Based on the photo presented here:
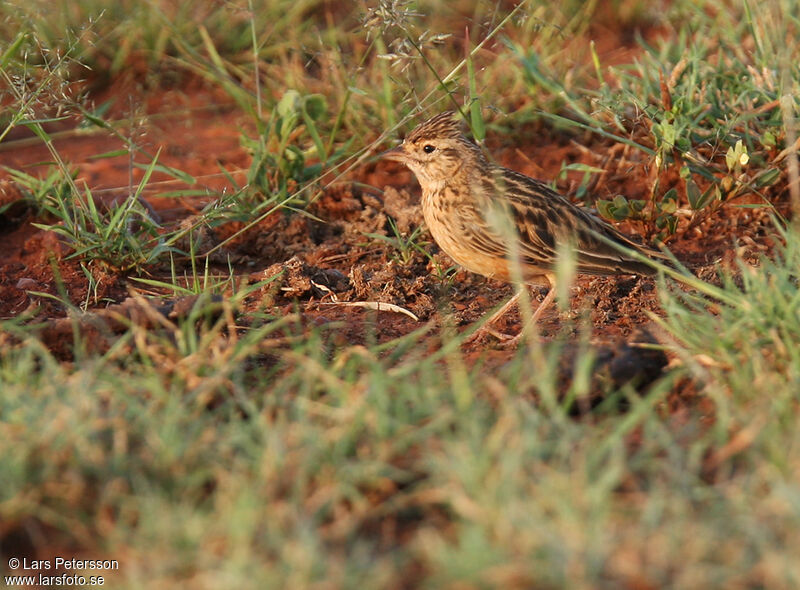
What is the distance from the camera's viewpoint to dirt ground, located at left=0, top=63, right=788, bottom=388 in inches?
214

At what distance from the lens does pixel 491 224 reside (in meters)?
5.22

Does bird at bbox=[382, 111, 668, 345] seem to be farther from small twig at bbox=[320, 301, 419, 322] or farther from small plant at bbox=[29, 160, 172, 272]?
small plant at bbox=[29, 160, 172, 272]

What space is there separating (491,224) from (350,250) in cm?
126

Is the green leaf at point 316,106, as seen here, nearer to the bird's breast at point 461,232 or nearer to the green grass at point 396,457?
the bird's breast at point 461,232

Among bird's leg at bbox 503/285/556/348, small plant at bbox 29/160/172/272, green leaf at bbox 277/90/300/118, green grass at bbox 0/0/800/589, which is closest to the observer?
green grass at bbox 0/0/800/589

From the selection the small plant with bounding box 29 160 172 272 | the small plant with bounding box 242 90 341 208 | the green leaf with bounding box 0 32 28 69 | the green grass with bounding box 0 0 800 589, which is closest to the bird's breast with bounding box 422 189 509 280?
the green grass with bounding box 0 0 800 589

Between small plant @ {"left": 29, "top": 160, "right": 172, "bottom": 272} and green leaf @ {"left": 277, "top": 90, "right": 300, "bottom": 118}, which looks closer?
small plant @ {"left": 29, "top": 160, "right": 172, "bottom": 272}

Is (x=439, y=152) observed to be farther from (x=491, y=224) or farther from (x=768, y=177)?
(x=768, y=177)

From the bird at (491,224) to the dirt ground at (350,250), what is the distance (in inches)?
9.5

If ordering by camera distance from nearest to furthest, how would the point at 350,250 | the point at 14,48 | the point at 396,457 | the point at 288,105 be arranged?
the point at 396,457
the point at 14,48
the point at 350,250
the point at 288,105

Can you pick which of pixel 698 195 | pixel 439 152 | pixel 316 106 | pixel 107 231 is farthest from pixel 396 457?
pixel 316 106

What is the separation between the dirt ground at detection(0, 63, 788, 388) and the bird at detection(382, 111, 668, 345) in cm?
24

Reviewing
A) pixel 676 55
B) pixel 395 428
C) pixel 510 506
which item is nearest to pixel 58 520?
pixel 395 428

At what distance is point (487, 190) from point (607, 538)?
3187 mm
